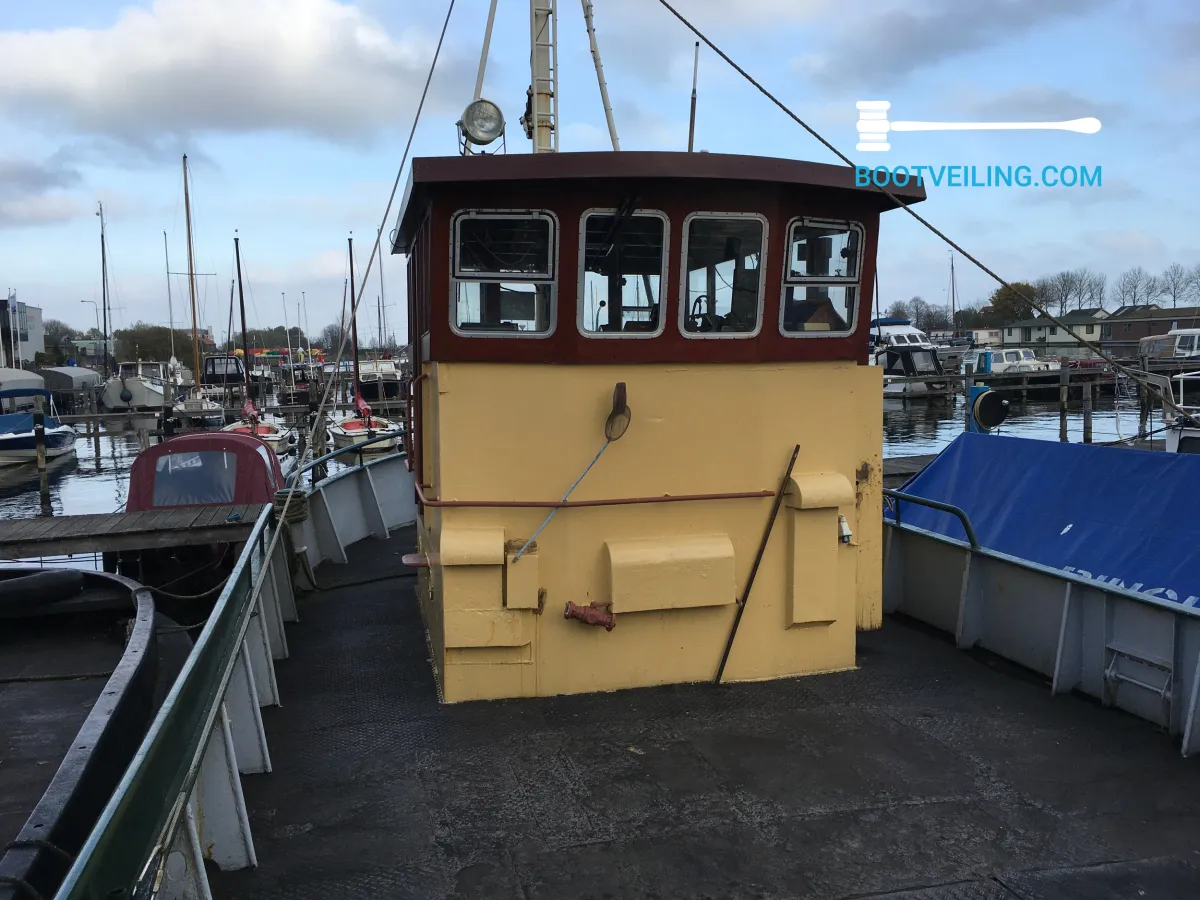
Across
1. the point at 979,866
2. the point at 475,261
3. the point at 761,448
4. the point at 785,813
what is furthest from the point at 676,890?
the point at 475,261

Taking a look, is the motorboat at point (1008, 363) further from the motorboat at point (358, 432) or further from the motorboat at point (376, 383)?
the motorboat at point (358, 432)

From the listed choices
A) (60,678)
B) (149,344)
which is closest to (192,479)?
(60,678)

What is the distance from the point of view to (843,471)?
238 inches

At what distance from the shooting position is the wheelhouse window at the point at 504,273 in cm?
542

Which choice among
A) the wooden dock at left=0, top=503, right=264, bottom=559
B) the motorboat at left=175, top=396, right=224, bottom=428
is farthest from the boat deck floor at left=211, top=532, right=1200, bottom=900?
the motorboat at left=175, top=396, right=224, bottom=428

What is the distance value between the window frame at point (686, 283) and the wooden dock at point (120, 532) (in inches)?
268

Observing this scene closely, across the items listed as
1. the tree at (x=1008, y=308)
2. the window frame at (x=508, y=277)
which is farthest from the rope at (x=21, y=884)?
the tree at (x=1008, y=308)

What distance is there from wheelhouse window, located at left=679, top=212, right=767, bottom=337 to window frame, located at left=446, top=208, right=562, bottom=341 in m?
0.82

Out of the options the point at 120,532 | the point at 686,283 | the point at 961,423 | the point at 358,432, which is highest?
the point at 686,283

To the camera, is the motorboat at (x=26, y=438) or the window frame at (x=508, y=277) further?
the motorboat at (x=26, y=438)

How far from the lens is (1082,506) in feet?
25.9

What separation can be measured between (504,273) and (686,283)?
115 cm

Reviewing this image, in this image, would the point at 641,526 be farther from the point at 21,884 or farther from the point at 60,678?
the point at 60,678

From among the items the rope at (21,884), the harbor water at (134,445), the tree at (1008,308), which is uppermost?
the tree at (1008,308)
